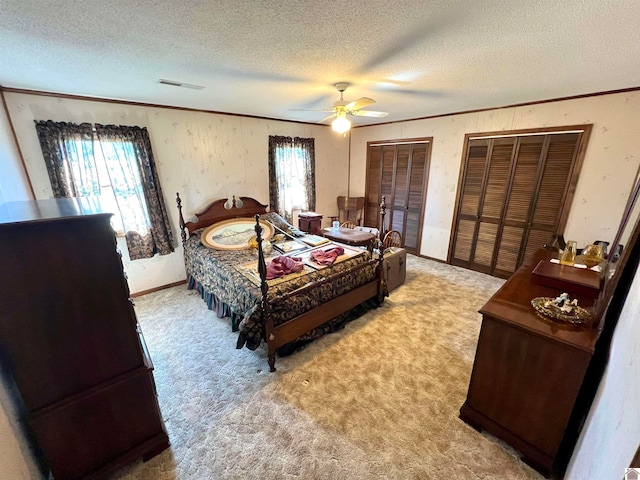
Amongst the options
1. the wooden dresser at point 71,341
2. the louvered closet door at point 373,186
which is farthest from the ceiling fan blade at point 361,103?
the louvered closet door at point 373,186

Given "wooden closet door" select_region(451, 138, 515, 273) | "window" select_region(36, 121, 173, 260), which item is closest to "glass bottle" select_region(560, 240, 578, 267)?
"wooden closet door" select_region(451, 138, 515, 273)

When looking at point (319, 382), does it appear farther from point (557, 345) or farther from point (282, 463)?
point (557, 345)

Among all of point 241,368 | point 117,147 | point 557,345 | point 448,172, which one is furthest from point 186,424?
point 448,172

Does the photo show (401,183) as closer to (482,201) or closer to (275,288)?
(482,201)

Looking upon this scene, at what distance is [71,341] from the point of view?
125cm

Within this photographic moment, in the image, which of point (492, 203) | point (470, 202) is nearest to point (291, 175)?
point (470, 202)

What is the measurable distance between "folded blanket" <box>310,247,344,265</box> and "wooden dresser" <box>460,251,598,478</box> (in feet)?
5.14

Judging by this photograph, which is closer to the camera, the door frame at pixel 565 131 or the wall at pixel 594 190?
the wall at pixel 594 190

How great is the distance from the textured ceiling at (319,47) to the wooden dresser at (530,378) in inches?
62.6

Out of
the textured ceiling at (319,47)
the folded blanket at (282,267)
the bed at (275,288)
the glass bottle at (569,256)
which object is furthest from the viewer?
the folded blanket at (282,267)

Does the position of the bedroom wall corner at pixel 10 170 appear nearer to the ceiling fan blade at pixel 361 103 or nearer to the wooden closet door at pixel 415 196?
the ceiling fan blade at pixel 361 103

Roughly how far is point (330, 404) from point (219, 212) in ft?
10.1

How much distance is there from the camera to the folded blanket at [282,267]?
2.52 m

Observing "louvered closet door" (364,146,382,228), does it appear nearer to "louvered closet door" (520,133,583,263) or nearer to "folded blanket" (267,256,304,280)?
"louvered closet door" (520,133,583,263)
